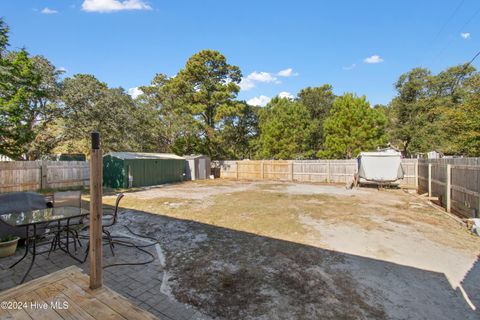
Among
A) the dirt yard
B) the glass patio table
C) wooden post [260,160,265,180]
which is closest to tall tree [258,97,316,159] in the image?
wooden post [260,160,265,180]

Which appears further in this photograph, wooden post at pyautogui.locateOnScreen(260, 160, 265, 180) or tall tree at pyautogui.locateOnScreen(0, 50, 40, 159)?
wooden post at pyautogui.locateOnScreen(260, 160, 265, 180)

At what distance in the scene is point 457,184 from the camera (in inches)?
280

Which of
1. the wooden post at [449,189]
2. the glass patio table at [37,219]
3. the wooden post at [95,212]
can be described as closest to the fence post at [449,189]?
the wooden post at [449,189]

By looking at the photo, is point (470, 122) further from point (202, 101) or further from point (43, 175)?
point (43, 175)

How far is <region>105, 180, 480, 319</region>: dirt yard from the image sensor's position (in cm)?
276

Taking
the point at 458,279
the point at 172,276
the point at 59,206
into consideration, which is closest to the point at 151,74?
the point at 59,206

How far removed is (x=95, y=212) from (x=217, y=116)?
18903mm

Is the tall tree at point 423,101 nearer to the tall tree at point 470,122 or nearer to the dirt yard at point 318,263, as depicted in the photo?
the tall tree at point 470,122

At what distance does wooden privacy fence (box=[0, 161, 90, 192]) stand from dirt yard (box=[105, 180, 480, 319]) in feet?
28.1

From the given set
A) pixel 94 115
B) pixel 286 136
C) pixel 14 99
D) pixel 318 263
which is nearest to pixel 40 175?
pixel 14 99

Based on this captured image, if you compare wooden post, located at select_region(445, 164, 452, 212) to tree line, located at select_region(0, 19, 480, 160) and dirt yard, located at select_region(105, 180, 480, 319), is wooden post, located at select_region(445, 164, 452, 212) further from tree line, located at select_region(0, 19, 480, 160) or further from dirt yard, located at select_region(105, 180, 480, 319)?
tree line, located at select_region(0, 19, 480, 160)

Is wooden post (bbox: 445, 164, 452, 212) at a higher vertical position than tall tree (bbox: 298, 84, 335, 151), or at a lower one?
lower

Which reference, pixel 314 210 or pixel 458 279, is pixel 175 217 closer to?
pixel 314 210

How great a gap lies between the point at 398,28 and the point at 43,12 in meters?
16.9
